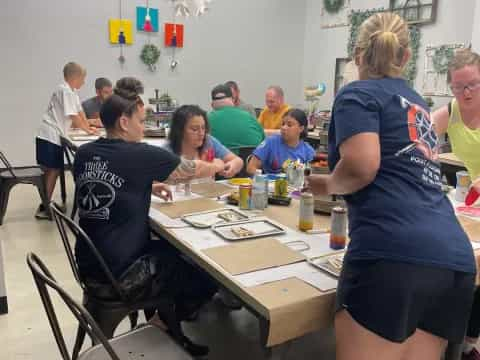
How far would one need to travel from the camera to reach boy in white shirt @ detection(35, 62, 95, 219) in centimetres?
410

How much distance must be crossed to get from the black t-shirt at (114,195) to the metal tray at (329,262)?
0.74m

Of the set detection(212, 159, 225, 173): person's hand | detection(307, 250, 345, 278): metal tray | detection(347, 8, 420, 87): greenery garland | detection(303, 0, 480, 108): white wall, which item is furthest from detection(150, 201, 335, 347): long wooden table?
detection(347, 8, 420, 87): greenery garland

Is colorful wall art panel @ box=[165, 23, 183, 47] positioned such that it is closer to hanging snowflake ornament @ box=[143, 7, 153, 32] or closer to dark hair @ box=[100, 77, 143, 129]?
hanging snowflake ornament @ box=[143, 7, 153, 32]

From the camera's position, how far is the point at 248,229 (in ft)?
5.78

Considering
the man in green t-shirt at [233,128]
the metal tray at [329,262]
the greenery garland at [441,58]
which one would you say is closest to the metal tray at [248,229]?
the metal tray at [329,262]

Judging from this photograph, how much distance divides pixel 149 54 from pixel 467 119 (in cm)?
488

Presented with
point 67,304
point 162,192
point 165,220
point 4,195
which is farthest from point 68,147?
point 67,304

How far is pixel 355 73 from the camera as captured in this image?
1.34 metres

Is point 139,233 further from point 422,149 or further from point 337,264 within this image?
point 422,149

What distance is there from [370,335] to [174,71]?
5.87 meters

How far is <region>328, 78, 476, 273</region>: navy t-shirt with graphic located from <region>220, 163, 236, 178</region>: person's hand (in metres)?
1.47

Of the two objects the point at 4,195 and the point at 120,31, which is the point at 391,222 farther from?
the point at 120,31

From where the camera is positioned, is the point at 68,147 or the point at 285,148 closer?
the point at 285,148

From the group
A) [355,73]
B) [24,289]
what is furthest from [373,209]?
[24,289]
